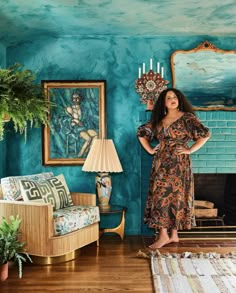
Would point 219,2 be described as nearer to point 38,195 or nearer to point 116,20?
point 116,20

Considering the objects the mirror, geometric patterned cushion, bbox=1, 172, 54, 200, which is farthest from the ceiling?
geometric patterned cushion, bbox=1, 172, 54, 200

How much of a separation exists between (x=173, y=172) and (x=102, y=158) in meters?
0.74

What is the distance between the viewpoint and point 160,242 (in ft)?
13.5

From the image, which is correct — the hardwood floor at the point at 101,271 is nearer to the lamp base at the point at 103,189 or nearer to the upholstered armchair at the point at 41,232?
the upholstered armchair at the point at 41,232

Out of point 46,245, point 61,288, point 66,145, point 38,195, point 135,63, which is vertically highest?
point 135,63

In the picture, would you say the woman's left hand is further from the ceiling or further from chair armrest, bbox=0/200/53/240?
chair armrest, bbox=0/200/53/240

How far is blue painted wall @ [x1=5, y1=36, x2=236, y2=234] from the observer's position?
4.68 meters

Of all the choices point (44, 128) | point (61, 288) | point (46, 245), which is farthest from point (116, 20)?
point (61, 288)

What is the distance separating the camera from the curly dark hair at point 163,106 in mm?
4297

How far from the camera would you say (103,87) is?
4.67 meters

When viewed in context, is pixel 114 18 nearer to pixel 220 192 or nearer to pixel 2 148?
pixel 2 148

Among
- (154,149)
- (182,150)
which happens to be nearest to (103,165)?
(154,149)

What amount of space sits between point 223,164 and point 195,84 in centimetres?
94

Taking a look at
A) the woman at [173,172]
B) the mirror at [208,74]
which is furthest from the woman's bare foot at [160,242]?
the mirror at [208,74]
